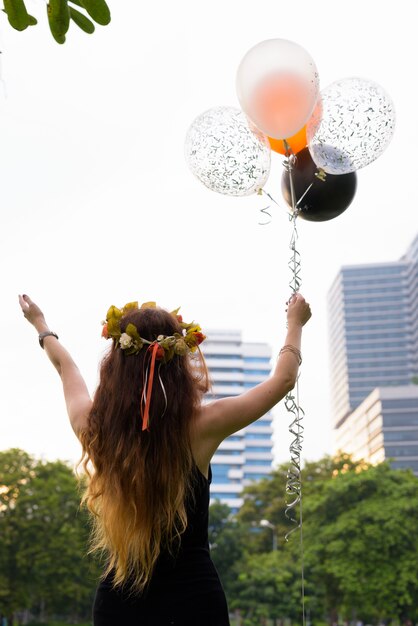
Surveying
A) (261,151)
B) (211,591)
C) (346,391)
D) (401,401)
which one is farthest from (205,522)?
(346,391)

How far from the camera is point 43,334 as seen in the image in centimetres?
257

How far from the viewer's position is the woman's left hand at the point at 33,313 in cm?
261

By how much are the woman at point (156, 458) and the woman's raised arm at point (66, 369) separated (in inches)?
0.5

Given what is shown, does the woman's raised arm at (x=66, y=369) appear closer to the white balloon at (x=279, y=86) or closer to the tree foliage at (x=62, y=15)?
the tree foliage at (x=62, y=15)

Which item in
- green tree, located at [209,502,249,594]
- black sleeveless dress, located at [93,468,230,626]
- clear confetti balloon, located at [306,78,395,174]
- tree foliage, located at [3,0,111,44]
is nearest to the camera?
tree foliage, located at [3,0,111,44]

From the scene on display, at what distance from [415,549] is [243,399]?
23517 millimetres

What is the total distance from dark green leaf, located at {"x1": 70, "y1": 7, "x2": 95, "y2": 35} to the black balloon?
1500mm

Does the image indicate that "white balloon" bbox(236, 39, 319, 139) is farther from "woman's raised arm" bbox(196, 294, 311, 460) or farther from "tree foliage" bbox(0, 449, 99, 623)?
"tree foliage" bbox(0, 449, 99, 623)

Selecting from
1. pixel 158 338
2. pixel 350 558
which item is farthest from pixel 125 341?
pixel 350 558

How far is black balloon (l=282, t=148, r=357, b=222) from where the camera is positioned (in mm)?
3172

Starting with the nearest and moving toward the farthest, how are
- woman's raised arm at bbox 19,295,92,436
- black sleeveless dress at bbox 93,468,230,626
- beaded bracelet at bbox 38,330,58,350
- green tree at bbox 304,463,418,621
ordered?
black sleeveless dress at bbox 93,468,230,626 < woman's raised arm at bbox 19,295,92,436 < beaded bracelet at bbox 38,330,58,350 < green tree at bbox 304,463,418,621

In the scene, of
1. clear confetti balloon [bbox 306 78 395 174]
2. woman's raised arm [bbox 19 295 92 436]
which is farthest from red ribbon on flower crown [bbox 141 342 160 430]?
clear confetti balloon [bbox 306 78 395 174]

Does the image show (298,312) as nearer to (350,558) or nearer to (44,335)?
(44,335)

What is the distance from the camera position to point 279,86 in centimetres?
302
